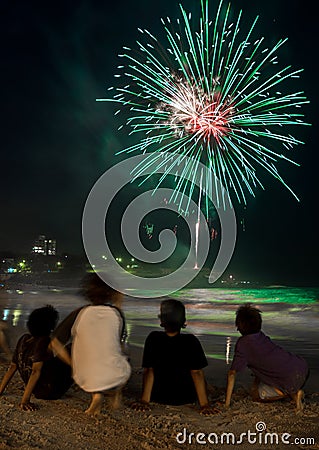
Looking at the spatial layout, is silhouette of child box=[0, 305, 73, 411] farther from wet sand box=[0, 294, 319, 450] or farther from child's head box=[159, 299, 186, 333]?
child's head box=[159, 299, 186, 333]

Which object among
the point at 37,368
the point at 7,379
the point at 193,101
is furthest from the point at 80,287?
the point at 193,101

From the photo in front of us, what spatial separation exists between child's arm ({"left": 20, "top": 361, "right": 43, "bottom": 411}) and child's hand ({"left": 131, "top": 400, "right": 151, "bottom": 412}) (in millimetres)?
995

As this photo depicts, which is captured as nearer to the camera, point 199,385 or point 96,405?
point 96,405

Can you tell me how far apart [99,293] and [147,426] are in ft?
4.45

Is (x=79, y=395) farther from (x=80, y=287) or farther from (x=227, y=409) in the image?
(x=227, y=409)

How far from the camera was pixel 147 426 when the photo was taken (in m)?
4.68

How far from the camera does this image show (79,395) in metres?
5.77

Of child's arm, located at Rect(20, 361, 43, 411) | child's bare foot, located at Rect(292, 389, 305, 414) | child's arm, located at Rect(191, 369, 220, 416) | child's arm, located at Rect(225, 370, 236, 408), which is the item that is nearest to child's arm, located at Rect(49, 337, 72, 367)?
child's arm, located at Rect(20, 361, 43, 411)

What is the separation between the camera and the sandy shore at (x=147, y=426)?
165 inches

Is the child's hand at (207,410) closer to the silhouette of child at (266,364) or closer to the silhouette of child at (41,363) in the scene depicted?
the silhouette of child at (266,364)

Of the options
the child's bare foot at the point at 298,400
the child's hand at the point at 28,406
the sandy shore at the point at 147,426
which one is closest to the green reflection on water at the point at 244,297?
the child's bare foot at the point at 298,400

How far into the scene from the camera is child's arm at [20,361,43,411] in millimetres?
5008

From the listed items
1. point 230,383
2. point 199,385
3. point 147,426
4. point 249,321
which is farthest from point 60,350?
point 249,321

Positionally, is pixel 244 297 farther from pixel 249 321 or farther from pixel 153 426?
pixel 153 426
